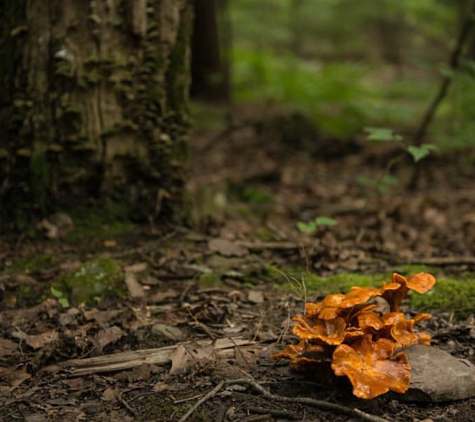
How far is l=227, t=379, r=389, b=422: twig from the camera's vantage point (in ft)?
8.24

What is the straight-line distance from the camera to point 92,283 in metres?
3.79

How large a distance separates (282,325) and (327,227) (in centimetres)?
203

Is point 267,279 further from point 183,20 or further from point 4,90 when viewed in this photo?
point 4,90

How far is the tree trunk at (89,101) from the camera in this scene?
4.09 metres

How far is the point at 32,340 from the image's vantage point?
327 cm

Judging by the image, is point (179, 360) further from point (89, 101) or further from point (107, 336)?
point (89, 101)

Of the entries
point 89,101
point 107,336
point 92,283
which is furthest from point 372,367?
point 89,101

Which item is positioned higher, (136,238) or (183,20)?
(183,20)

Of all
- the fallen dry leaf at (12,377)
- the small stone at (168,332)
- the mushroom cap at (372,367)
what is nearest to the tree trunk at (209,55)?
the small stone at (168,332)

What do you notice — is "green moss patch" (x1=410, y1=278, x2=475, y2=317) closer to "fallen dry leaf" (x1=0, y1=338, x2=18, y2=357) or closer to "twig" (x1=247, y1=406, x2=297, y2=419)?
"twig" (x1=247, y1=406, x2=297, y2=419)

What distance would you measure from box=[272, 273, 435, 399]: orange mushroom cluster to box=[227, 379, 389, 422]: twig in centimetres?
13

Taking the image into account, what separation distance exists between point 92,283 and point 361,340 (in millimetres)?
1918

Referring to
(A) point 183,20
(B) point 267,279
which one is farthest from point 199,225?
(A) point 183,20

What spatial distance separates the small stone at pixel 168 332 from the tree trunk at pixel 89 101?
4.30ft
